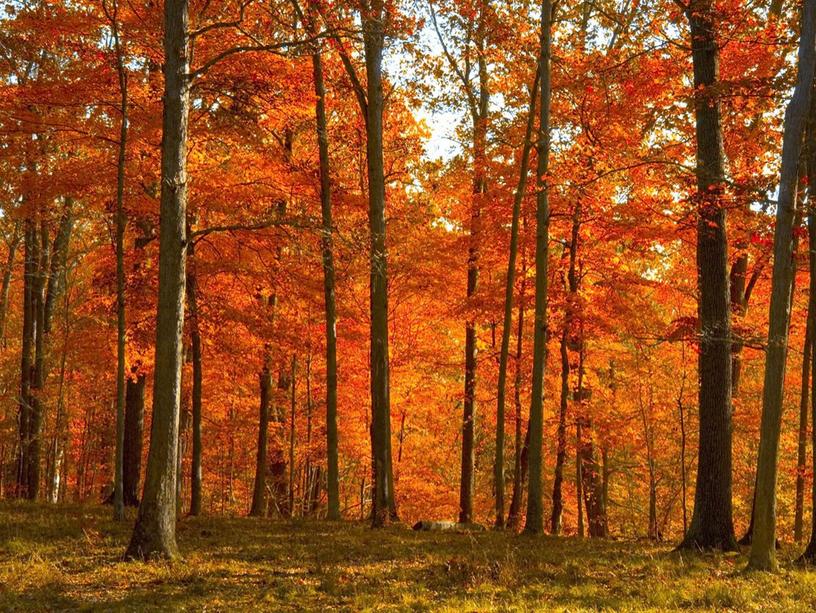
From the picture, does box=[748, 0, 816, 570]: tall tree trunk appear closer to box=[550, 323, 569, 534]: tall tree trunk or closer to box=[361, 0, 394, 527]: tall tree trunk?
box=[361, 0, 394, 527]: tall tree trunk

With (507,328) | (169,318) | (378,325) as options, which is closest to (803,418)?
(507,328)

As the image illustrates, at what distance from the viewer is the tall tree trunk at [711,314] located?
9914 mm

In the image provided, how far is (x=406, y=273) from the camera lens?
723 inches

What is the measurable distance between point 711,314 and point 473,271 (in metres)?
9.13

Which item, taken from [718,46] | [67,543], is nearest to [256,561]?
[67,543]

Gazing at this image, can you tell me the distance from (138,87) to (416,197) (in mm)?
7828

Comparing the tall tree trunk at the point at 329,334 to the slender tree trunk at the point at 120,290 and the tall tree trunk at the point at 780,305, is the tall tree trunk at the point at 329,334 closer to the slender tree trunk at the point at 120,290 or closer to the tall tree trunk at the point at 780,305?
the slender tree trunk at the point at 120,290

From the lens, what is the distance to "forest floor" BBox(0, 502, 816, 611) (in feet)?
20.8

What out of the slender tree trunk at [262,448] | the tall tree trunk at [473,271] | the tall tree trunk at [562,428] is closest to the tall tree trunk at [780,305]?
the tall tree trunk at [562,428]

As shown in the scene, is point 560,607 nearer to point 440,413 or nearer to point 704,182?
point 704,182

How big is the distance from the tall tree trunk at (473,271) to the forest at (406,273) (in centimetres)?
10

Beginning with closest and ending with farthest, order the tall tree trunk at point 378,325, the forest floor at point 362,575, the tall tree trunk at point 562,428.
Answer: the forest floor at point 362,575 → the tall tree trunk at point 378,325 → the tall tree trunk at point 562,428

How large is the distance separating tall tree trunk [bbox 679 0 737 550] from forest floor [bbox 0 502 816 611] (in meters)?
0.74

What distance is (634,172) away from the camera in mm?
13805
